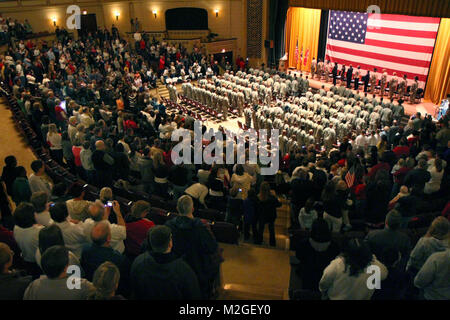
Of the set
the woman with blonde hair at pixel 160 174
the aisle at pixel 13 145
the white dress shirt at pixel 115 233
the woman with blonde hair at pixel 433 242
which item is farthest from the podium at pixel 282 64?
the white dress shirt at pixel 115 233

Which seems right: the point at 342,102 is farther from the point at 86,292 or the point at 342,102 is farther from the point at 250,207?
the point at 86,292

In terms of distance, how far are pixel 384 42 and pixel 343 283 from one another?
17500mm

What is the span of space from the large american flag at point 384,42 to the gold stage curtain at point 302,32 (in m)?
0.97

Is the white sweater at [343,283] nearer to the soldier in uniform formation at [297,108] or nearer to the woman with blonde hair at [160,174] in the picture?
the woman with blonde hair at [160,174]

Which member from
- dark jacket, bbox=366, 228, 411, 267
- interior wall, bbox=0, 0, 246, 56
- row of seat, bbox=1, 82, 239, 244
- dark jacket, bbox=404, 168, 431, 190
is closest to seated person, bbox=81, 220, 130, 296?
row of seat, bbox=1, 82, 239, 244

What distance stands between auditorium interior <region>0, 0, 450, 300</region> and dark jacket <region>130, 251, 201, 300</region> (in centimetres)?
1

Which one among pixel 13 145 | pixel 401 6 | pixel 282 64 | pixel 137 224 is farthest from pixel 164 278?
pixel 282 64

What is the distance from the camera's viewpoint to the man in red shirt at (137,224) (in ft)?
12.5

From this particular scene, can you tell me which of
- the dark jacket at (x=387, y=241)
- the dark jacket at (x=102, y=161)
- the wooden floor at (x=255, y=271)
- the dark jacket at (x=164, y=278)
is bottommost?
the wooden floor at (x=255, y=271)

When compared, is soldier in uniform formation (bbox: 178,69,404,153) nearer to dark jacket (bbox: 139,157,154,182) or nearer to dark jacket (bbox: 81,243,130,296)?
dark jacket (bbox: 139,157,154,182)

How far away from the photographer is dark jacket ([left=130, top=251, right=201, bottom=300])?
2.75 metres

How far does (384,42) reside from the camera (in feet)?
57.5
